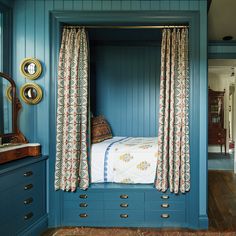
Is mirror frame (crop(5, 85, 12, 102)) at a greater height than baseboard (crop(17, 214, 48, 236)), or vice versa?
mirror frame (crop(5, 85, 12, 102))

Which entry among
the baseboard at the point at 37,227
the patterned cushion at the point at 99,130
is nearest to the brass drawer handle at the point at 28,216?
the baseboard at the point at 37,227

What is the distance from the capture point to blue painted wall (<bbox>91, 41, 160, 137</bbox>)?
372 cm

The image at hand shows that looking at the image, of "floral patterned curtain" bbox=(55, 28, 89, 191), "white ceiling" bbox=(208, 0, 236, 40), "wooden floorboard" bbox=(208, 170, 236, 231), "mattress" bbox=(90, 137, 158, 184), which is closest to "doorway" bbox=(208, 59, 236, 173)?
"wooden floorboard" bbox=(208, 170, 236, 231)

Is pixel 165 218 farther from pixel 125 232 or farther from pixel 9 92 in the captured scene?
pixel 9 92

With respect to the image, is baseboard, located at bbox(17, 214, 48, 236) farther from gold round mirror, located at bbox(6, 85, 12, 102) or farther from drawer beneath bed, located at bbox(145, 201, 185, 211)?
gold round mirror, located at bbox(6, 85, 12, 102)

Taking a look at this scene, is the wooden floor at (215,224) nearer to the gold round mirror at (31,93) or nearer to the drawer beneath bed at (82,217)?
the drawer beneath bed at (82,217)

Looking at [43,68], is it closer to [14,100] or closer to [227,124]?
[14,100]

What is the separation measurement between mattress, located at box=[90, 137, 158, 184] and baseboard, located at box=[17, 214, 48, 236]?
67 centimetres

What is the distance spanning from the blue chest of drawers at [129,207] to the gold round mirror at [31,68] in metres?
1.43

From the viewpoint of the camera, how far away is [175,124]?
2.50 m

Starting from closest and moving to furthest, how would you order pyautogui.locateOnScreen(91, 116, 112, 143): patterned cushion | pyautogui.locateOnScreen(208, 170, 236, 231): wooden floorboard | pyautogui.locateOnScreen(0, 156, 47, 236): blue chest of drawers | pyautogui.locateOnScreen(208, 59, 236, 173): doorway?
pyautogui.locateOnScreen(0, 156, 47, 236): blue chest of drawers → pyautogui.locateOnScreen(208, 170, 236, 231): wooden floorboard → pyautogui.locateOnScreen(91, 116, 112, 143): patterned cushion → pyautogui.locateOnScreen(208, 59, 236, 173): doorway

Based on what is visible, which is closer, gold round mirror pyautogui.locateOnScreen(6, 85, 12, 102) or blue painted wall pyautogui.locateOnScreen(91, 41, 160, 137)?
gold round mirror pyautogui.locateOnScreen(6, 85, 12, 102)

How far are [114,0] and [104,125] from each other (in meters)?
1.68

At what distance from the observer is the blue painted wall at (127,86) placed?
3.72m
